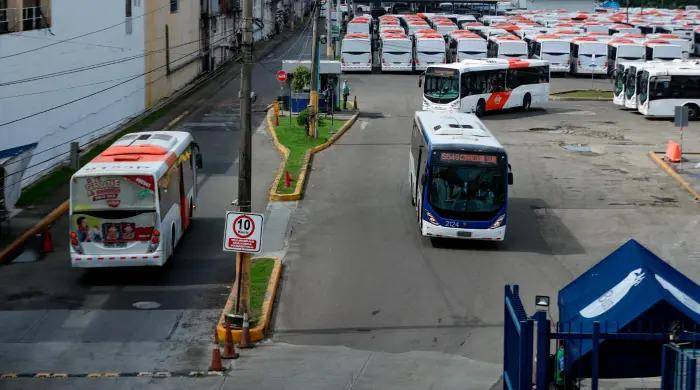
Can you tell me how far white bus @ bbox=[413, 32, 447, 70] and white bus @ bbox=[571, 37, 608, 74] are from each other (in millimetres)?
8846

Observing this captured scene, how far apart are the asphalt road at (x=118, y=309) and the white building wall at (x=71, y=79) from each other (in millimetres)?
7102

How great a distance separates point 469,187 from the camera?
25.1 m

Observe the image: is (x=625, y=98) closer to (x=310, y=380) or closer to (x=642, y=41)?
(x=642, y=41)

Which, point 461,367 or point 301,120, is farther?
point 301,120

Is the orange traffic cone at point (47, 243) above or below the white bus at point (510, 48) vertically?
below

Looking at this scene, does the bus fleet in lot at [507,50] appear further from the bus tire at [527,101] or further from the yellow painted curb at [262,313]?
the yellow painted curb at [262,313]

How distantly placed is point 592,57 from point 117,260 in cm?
5275

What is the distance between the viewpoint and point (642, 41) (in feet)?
236

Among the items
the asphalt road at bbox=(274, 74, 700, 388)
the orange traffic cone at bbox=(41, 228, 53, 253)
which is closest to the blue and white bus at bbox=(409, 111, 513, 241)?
the asphalt road at bbox=(274, 74, 700, 388)

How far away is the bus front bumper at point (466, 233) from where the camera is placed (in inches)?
982

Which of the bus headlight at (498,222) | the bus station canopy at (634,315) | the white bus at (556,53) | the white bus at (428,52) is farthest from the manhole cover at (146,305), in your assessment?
the white bus at (556,53)

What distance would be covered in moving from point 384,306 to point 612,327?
10.0m

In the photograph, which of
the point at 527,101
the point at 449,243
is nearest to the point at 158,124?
the point at 527,101

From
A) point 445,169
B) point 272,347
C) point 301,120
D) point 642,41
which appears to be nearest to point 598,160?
point 301,120
